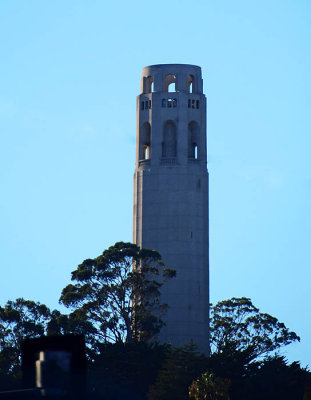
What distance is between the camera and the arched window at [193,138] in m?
142

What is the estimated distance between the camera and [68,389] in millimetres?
27359

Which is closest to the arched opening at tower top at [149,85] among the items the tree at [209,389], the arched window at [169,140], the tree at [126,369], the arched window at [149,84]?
the arched window at [149,84]

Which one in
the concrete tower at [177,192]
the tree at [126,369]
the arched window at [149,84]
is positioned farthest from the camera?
the arched window at [149,84]

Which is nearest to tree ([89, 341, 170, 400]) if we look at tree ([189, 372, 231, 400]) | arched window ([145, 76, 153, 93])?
tree ([189, 372, 231, 400])

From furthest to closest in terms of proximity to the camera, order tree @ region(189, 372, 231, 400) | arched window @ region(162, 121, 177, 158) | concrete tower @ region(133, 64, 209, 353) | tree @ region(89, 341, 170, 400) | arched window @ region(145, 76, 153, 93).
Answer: arched window @ region(145, 76, 153, 93) < arched window @ region(162, 121, 177, 158) < concrete tower @ region(133, 64, 209, 353) < tree @ region(89, 341, 170, 400) < tree @ region(189, 372, 231, 400)

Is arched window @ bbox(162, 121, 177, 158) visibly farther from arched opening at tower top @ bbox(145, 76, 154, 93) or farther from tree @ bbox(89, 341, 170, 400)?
tree @ bbox(89, 341, 170, 400)

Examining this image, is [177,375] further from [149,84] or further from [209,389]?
[149,84]

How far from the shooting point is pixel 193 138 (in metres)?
142

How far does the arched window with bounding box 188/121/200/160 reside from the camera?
5586 inches

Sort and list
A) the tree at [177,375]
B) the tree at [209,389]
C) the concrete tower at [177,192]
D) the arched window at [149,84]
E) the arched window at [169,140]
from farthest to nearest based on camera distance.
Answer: the arched window at [149,84] → the arched window at [169,140] → the concrete tower at [177,192] → the tree at [177,375] → the tree at [209,389]

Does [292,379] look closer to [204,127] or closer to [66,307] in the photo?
[66,307]

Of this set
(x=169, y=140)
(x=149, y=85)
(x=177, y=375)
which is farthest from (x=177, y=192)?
(x=177, y=375)

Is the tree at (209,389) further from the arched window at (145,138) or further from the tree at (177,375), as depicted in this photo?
the arched window at (145,138)

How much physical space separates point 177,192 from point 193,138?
7.58 meters
